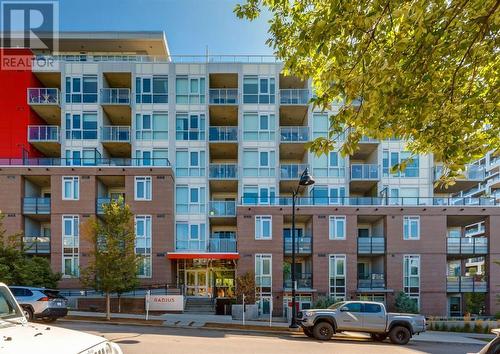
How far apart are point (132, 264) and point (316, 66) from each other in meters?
16.1

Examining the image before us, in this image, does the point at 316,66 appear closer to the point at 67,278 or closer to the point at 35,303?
the point at 35,303

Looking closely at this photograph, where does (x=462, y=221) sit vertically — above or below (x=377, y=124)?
below

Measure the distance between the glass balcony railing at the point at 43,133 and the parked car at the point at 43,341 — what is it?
1249 inches

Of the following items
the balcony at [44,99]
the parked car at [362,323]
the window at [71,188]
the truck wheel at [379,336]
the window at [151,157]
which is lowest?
the truck wheel at [379,336]

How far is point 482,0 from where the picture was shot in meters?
4.84

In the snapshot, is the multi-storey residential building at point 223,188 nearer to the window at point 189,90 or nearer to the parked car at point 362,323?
the window at point 189,90

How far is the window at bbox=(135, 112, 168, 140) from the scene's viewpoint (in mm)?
33028

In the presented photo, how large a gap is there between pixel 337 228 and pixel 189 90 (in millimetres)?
16520

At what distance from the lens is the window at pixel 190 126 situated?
33219 mm

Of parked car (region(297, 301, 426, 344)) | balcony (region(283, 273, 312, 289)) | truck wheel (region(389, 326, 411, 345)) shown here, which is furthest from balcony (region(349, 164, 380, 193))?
truck wheel (region(389, 326, 411, 345))

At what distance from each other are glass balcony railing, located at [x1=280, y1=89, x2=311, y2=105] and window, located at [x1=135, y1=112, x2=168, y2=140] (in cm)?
1003

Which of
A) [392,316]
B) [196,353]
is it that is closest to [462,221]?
[392,316]

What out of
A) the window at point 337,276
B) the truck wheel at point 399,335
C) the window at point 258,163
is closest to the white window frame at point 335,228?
the window at point 337,276

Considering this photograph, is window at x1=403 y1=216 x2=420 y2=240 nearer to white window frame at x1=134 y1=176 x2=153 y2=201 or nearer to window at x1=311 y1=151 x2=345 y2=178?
window at x1=311 y1=151 x2=345 y2=178
